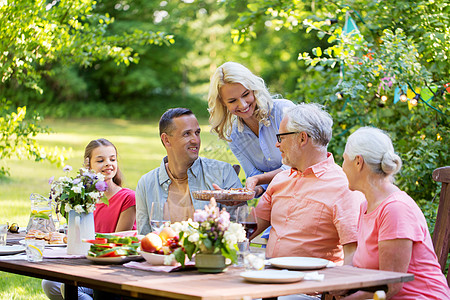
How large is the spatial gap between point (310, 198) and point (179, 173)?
83 centimetres

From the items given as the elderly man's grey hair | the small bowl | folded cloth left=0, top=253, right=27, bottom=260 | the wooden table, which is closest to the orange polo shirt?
the elderly man's grey hair

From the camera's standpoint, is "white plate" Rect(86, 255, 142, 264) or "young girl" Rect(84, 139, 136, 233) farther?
"young girl" Rect(84, 139, 136, 233)

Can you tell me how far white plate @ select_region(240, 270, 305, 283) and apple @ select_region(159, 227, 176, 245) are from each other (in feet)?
1.29

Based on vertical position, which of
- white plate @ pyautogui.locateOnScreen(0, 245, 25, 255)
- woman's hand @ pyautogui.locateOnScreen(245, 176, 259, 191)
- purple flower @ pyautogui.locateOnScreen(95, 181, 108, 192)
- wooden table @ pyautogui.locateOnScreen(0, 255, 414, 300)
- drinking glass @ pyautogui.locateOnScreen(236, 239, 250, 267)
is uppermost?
woman's hand @ pyautogui.locateOnScreen(245, 176, 259, 191)

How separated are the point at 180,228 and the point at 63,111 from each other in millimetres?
17959

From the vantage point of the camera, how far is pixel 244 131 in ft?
12.5

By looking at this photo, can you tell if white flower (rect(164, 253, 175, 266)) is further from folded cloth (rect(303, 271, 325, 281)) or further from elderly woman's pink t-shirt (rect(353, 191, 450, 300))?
elderly woman's pink t-shirt (rect(353, 191, 450, 300))

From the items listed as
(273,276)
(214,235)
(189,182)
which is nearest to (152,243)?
(214,235)

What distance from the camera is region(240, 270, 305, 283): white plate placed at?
2072mm

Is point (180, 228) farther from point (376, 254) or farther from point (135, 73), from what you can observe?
point (135, 73)

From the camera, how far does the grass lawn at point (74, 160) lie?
17.5ft

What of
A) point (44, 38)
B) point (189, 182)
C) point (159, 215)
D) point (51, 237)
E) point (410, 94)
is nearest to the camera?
point (159, 215)

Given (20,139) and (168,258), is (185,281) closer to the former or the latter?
(168,258)

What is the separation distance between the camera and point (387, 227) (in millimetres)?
2449
